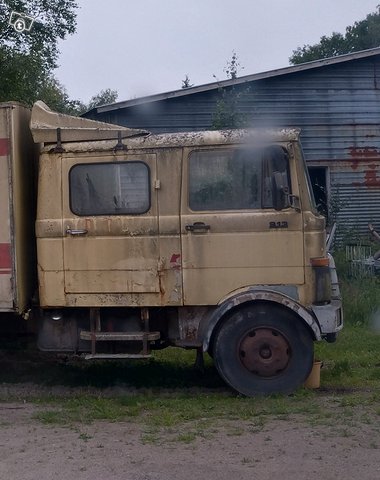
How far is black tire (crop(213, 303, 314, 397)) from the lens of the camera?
8.59 metres

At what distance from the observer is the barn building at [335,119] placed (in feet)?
60.7

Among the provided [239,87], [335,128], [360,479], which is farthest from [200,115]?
[360,479]

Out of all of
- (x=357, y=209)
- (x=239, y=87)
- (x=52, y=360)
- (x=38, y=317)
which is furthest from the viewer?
(x=357, y=209)

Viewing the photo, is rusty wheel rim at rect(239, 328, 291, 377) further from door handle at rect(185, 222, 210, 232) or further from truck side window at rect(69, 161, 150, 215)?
truck side window at rect(69, 161, 150, 215)

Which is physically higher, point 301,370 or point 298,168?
point 298,168

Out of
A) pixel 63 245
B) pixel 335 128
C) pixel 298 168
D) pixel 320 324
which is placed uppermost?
pixel 335 128

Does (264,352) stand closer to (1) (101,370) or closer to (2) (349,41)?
(1) (101,370)

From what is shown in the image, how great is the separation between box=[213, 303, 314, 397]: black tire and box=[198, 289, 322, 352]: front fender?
11cm

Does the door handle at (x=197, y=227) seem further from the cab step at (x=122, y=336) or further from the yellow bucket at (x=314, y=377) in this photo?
the yellow bucket at (x=314, y=377)

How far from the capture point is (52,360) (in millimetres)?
10820

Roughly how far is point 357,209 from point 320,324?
36.2 ft

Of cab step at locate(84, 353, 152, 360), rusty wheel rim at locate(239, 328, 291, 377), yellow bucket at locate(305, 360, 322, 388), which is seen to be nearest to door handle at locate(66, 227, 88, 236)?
cab step at locate(84, 353, 152, 360)

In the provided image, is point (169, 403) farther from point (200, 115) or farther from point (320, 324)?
point (200, 115)

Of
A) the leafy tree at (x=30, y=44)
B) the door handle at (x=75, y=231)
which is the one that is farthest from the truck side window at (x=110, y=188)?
the leafy tree at (x=30, y=44)
